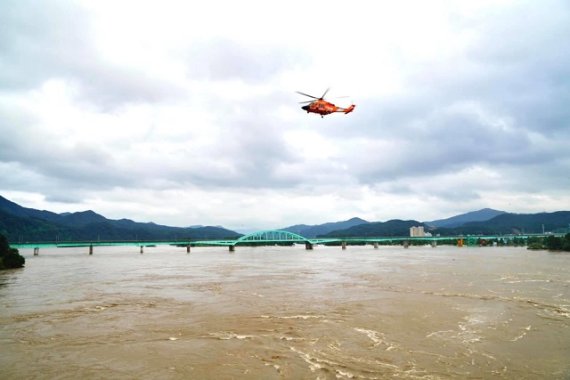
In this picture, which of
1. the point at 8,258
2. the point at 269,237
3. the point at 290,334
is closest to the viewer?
the point at 290,334

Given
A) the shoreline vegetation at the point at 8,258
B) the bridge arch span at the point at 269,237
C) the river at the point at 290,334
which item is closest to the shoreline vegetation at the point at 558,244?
the bridge arch span at the point at 269,237

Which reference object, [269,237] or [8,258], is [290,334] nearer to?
[8,258]

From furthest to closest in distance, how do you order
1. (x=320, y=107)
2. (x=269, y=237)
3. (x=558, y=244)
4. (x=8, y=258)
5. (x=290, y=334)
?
1. (x=269, y=237)
2. (x=558, y=244)
3. (x=8, y=258)
4. (x=320, y=107)
5. (x=290, y=334)

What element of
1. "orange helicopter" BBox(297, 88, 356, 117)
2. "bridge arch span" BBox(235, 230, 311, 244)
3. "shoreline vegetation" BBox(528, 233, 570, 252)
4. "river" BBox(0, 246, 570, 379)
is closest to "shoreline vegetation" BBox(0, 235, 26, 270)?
"river" BBox(0, 246, 570, 379)

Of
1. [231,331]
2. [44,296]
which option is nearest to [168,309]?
[231,331]

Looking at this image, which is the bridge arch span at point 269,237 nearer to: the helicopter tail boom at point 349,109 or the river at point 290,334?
the helicopter tail boom at point 349,109

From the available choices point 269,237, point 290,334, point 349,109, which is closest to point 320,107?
point 349,109

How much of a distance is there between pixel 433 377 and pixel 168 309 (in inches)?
538

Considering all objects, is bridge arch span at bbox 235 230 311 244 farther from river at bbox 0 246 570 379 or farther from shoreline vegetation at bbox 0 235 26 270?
river at bbox 0 246 570 379

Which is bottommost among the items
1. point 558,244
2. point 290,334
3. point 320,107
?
point 290,334

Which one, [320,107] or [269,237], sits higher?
[320,107]

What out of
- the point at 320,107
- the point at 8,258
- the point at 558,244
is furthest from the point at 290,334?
the point at 558,244

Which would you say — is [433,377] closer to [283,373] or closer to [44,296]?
[283,373]

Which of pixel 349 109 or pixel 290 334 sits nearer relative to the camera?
pixel 290 334
